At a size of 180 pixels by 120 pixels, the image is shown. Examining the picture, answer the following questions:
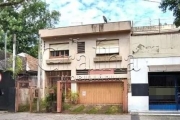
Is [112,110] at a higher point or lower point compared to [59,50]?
lower

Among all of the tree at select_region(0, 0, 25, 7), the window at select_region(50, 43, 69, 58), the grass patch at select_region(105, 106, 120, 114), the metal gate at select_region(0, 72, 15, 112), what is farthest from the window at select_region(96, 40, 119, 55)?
the tree at select_region(0, 0, 25, 7)

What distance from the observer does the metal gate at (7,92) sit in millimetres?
21469

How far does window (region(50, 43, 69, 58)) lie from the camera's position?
24125mm

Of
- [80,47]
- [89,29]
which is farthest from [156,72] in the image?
[80,47]

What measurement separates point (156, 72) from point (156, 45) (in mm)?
1948

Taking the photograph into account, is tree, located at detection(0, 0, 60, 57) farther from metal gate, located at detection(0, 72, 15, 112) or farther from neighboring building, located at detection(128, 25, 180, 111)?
neighboring building, located at detection(128, 25, 180, 111)

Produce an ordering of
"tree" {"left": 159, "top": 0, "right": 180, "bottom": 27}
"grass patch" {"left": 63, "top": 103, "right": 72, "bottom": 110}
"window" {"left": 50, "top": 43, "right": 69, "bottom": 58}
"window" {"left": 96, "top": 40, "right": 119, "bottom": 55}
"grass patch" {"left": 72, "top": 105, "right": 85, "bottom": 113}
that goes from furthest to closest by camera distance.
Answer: "window" {"left": 50, "top": 43, "right": 69, "bottom": 58}, "window" {"left": 96, "top": 40, "right": 119, "bottom": 55}, "grass patch" {"left": 63, "top": 103, "right": 72, "bottom": 110}, "grass patch" {"left": 72, "top": 105, "right": 85, "bottom": 113}, "tree" {"left": 159, "top": 0, "right": 180, "bottom": 27}

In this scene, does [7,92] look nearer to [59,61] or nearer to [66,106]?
[66,106]

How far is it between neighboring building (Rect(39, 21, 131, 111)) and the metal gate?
3.18 meters

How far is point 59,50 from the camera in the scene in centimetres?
2434

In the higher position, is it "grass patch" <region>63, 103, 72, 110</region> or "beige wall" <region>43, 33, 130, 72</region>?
"beige wall" <region>43, 33, 130, 72</region>

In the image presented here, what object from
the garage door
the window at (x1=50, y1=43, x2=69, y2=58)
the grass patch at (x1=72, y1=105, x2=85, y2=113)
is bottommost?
the grass patch at (x1=72, y1=105, x2=85, y2=113)

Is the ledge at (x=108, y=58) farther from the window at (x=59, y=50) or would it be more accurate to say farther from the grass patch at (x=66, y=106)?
the grass patch at (x=66, y=106)

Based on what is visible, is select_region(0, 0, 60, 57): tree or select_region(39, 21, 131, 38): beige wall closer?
select_region(39, 21, 131, 38): beige wall
